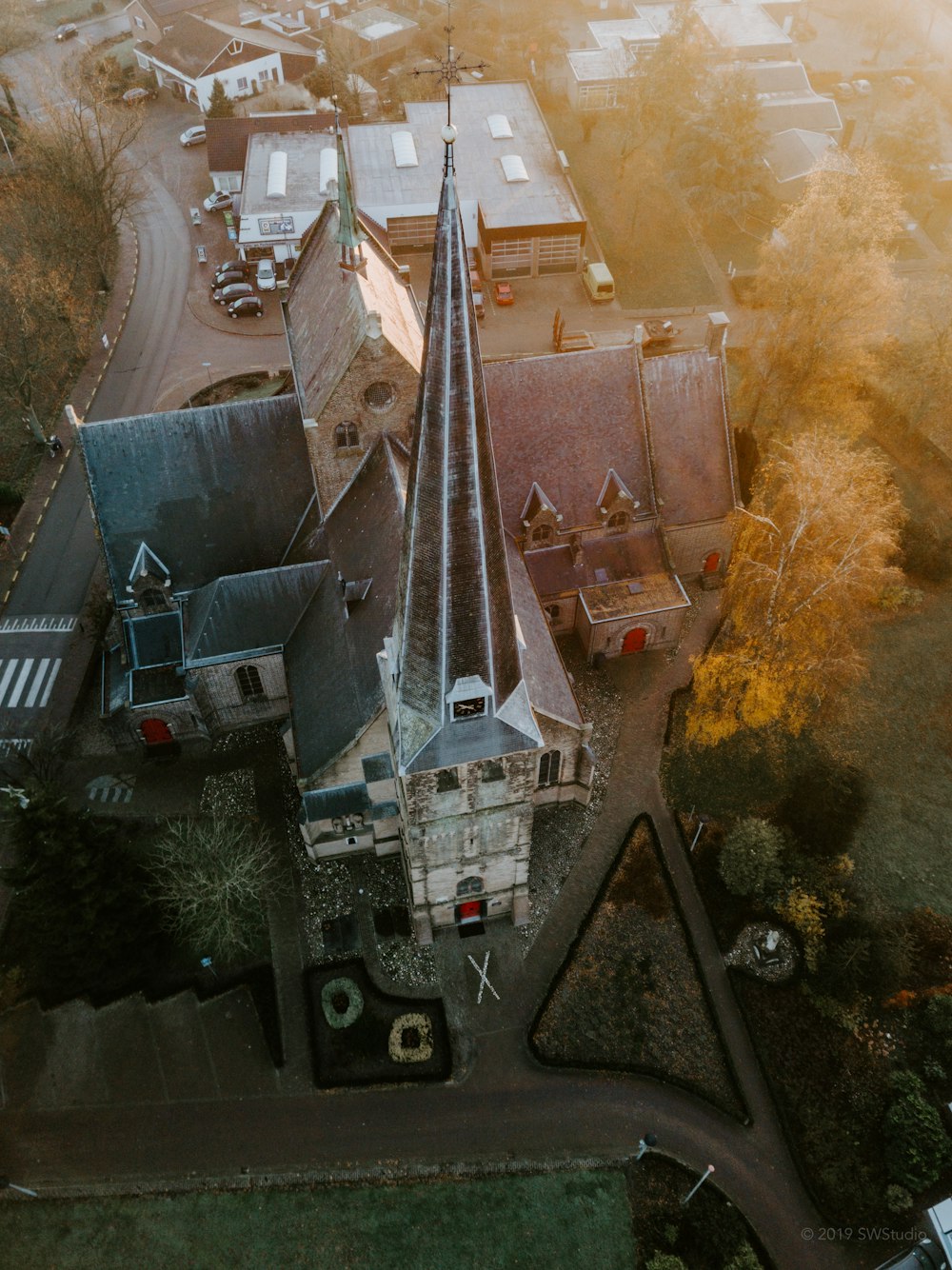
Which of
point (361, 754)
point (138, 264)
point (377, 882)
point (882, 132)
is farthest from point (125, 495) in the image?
point (882, 132)

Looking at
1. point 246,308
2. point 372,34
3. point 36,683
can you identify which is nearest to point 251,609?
point 36,683

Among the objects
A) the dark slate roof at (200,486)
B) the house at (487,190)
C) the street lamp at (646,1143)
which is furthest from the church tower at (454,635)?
the house at (487,190)

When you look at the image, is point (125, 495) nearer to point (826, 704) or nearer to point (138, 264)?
point (826, 704)

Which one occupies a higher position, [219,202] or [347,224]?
[347,224]

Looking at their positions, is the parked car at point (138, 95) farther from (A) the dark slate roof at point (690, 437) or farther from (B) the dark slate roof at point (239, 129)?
(A) the dark slate roof at point (690, 437)

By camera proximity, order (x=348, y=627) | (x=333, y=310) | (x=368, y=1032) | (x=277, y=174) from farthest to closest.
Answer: (x=277, y=174) → (x=333, y=310) → (x=348, y=627) → (x=368, y=1032)

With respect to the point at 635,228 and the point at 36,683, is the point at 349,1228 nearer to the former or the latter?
the point at 36,683
